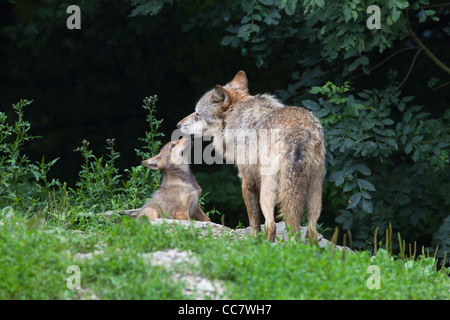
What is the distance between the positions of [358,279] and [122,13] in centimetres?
794

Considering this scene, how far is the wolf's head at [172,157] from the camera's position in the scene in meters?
8.73

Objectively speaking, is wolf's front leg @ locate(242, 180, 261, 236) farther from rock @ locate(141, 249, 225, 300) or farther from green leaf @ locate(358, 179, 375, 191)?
green leaf @ locate(358, 179, 375, 191)

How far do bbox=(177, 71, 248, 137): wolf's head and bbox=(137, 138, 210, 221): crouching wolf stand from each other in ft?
1.57

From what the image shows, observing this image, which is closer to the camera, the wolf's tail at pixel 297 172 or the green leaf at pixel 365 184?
the wolf's tail at pixel 297 172

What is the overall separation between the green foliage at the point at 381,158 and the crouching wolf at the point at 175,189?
1.80 m

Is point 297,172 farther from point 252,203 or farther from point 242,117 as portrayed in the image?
point 242,117

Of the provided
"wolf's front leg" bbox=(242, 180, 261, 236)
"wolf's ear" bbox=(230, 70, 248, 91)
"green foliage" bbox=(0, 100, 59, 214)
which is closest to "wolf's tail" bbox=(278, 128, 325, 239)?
"wolf's front leg" bbox=(242, 180, 261, 236)

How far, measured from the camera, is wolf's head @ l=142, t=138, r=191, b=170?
873 cm

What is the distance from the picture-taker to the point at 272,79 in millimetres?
12133

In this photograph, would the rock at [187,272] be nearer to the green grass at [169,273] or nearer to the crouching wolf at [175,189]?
the green grass at [169,273]

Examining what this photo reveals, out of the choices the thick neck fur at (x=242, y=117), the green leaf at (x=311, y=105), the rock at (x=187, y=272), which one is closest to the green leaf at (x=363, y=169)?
the green leaf at (x=311, y=105)

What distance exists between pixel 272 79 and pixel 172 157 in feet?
12.6

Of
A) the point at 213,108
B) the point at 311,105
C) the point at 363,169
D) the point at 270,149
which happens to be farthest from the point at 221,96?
the point at 363,169

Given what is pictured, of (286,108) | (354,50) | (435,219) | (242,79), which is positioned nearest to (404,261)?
(286,108)
